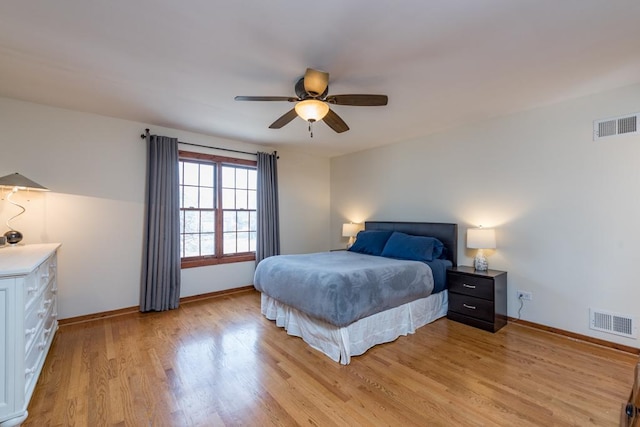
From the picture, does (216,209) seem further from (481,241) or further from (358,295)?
(481,241)

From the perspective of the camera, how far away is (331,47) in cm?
205

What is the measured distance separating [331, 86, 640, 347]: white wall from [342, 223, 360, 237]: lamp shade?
133 centimetres

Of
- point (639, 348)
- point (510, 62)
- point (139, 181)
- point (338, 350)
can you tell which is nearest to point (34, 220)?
point (139, 181)

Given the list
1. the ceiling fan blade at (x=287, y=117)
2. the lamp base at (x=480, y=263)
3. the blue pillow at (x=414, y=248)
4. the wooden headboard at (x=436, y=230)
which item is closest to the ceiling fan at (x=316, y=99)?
the ceiling fan blade at (x=287, y=117)

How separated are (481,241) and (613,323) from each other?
1.33 metres

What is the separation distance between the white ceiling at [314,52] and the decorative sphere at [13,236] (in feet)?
4.79

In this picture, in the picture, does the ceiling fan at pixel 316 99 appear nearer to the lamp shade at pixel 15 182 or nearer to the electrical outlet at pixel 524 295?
the lamp shade at pixel 15 182

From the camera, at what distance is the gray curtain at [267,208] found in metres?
4.76

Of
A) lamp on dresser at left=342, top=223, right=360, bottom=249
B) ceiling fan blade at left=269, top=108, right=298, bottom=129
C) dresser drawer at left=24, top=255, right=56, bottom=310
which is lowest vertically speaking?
dresser drawer at left=24, top=255, right=56, bottom=310

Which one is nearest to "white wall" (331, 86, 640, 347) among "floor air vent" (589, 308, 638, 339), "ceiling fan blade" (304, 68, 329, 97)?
"floor air vent" (589, 308, 638, 339)

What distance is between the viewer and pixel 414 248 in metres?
3.69

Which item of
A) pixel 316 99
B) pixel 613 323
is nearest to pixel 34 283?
pixel 316 99

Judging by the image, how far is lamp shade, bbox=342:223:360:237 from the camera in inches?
203

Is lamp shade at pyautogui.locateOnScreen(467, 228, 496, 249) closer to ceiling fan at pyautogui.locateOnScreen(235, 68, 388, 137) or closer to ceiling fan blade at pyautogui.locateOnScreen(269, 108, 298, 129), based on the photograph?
ceiling fan at pyautogui.locateOnScreen(235, 68, 388, 137)
